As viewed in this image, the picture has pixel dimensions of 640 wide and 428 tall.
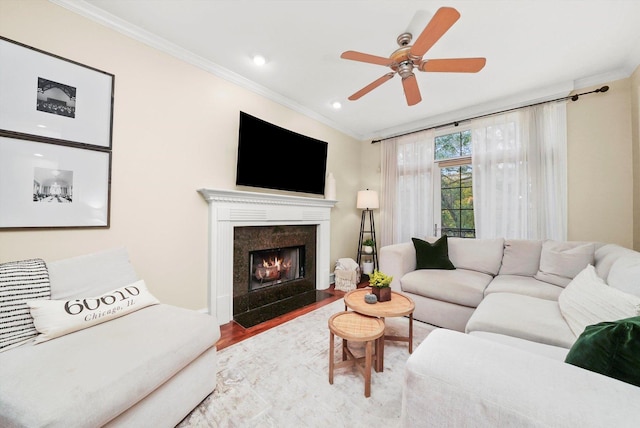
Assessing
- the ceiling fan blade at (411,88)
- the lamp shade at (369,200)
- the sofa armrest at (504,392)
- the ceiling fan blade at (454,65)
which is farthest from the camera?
the lamp shade at (369,200)

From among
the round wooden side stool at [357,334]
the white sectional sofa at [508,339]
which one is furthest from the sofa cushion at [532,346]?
the round wooden side stool at [357,334]

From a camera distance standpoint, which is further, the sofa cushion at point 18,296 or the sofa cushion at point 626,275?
the sofa cushion at point 626,275

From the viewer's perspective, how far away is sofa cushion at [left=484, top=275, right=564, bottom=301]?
1956 millimetres

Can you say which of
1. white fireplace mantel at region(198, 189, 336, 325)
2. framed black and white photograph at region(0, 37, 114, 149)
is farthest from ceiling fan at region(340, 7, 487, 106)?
framed black and white photograph at region(0, 37, 114, 149)

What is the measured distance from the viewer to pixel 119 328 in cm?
128

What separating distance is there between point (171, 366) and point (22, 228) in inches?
55.9

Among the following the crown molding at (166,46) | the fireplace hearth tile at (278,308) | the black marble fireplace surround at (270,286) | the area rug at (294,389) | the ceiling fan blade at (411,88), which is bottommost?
the area rug at (294,389)

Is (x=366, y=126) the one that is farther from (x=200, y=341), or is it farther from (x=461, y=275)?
(x=200, y=341)

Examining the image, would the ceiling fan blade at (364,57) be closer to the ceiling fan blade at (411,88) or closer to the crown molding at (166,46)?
the ceiling fan blade at (411,88)

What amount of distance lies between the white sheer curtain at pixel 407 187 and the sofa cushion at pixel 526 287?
4.45 ft

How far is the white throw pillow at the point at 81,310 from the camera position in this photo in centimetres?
117

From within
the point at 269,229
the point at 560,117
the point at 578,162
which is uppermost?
the point at 560,117

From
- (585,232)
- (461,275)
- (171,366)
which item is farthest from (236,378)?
(585,232)

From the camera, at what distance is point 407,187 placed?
3.81 metres
